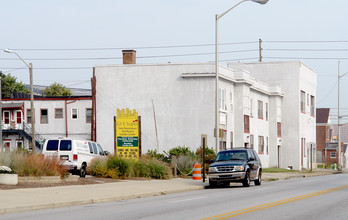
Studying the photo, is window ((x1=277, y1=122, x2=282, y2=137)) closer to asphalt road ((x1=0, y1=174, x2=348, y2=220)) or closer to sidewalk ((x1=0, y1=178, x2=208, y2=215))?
sidewalk ((x1=0, y1=178, x2=208, y2=215))

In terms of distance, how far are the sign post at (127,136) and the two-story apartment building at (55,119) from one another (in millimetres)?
14898

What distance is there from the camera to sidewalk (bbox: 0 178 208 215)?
1730 cm

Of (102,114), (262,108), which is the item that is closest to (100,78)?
(102,114)

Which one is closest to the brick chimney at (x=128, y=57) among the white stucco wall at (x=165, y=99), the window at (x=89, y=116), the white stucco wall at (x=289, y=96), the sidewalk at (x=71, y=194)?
the white stucco wall at (x=165, y=99)

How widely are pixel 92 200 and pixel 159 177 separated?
13224 mm

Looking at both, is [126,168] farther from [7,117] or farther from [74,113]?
[7,117]

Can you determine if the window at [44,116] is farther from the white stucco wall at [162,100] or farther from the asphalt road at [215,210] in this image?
the asphalt road at [215,210]

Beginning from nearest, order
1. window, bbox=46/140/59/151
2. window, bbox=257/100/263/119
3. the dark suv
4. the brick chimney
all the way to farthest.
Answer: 1. the dark suv
2. window, bbox=46/140/59/151
3. the brick chimney
4. window, bbox=257/100/263/119

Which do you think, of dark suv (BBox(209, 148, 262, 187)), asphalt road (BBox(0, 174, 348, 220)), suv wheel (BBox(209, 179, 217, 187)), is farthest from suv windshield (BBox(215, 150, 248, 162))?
asphalt road (BBox(0, 174, 348, 220))

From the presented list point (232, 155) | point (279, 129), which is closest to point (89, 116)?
point (279, 129)

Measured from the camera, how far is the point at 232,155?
28.6 metres

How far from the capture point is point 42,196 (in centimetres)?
1972

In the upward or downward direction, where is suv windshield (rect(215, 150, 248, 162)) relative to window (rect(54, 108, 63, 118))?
downward

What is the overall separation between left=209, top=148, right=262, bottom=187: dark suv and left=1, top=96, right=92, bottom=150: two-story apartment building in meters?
26.1
